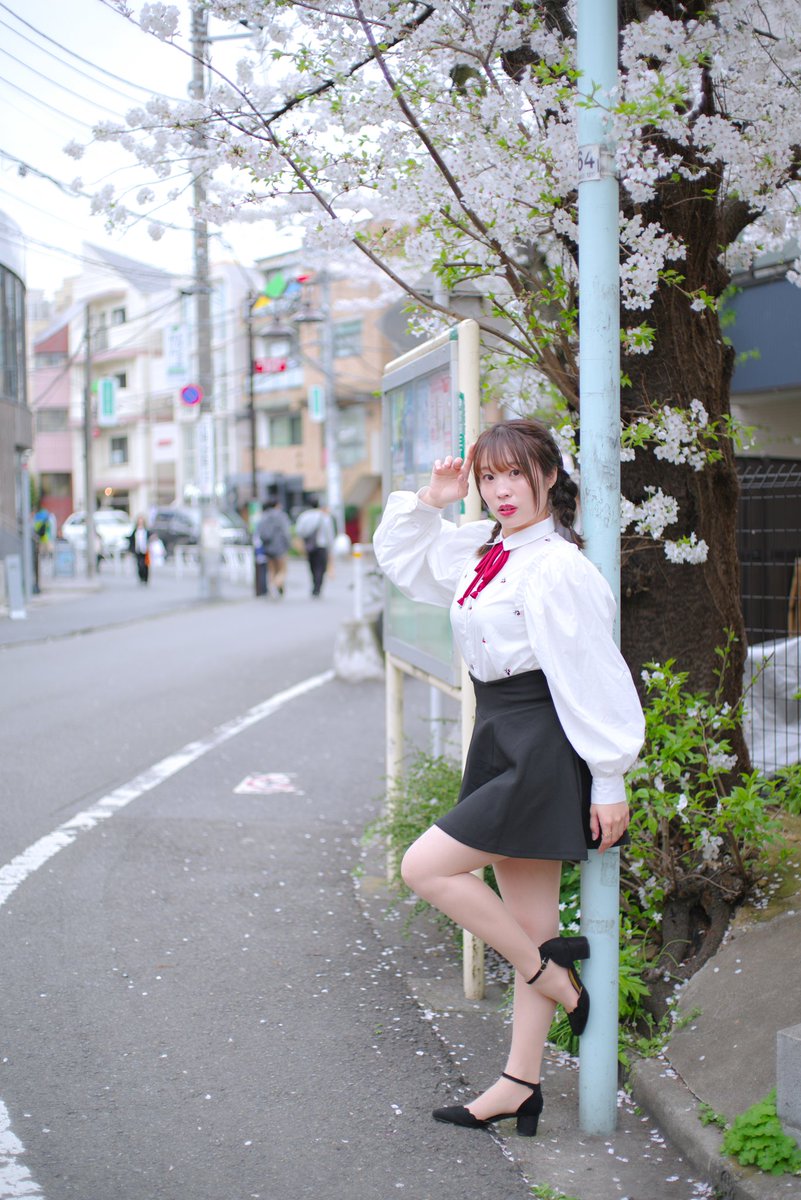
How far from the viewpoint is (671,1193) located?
2.87 metres

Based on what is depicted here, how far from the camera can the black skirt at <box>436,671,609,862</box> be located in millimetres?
2910

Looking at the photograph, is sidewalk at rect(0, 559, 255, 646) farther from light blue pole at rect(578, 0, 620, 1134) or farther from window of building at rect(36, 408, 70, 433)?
window of building at rect(36, 408, 70, 433)

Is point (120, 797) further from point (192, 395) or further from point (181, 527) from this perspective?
point (181, 527)

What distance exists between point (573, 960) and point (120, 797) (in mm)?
4508

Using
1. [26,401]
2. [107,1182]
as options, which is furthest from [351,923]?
[26,401]

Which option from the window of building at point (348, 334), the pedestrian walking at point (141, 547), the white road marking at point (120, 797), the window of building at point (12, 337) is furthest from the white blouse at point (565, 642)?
the window of building at point (348, 334)

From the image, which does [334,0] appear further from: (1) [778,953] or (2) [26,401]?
(2) [26,401]

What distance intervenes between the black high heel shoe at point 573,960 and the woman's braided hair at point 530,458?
106 cm

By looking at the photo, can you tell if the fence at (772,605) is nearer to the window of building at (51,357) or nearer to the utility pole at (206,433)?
the utility pole at (206,433)

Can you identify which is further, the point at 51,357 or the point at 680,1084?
the point at 51,357

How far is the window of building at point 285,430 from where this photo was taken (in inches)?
2092

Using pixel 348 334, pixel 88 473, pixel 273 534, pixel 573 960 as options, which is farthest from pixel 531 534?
pixel 348 334

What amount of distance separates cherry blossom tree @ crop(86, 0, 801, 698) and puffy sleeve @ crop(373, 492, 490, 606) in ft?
2.34

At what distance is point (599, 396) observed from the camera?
10.4 feet
